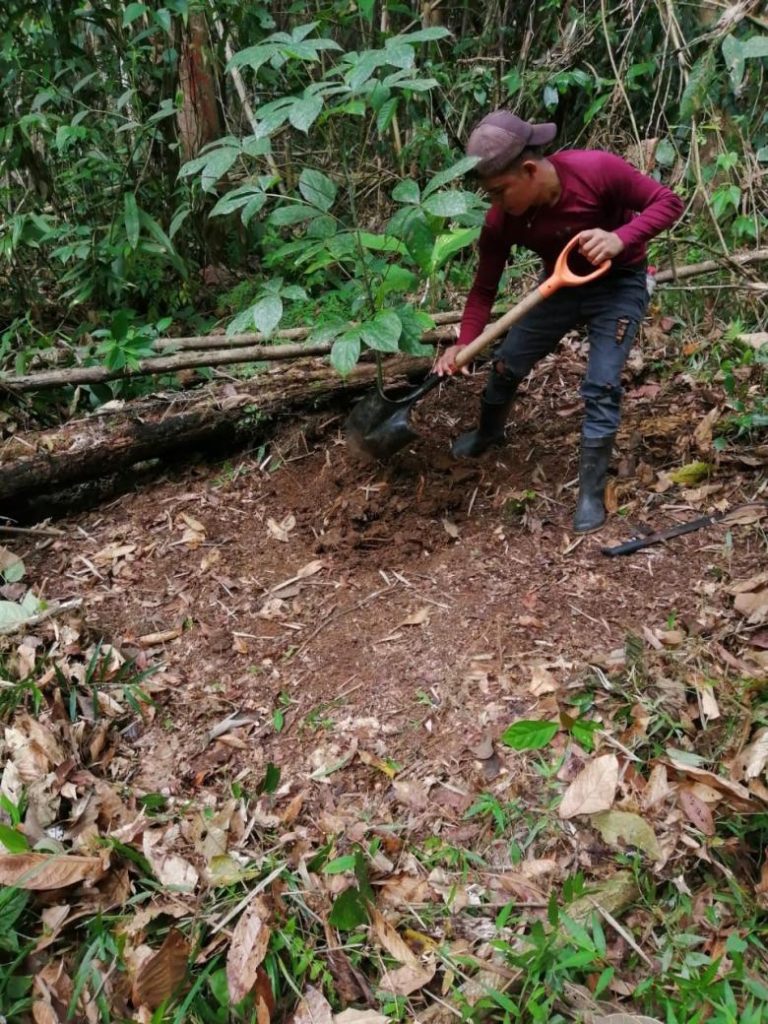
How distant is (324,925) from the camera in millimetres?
1622

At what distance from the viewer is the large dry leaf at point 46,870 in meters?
1.62

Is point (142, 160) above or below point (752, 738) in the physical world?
above

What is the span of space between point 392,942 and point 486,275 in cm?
216

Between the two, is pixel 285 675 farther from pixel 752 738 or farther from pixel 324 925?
pixel 752 738

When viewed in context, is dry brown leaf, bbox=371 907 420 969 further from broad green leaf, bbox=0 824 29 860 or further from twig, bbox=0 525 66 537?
twig, bbox=0 525 66 537

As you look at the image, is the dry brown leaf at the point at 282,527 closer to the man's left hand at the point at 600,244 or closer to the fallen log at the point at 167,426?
the fallen log at the point at 167,426

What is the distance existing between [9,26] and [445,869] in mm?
4310

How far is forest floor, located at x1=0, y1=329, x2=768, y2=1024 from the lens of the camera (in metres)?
1.57

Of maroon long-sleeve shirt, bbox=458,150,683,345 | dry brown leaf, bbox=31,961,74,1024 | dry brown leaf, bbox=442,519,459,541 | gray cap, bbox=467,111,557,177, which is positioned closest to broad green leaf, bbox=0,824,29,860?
dry brown leaf, bbox=31,961,74,1024

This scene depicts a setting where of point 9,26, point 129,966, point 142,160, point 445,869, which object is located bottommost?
point 445,869

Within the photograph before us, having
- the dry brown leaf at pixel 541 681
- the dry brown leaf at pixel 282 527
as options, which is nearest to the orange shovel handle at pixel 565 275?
the dry brown leaf at pixel 541 681

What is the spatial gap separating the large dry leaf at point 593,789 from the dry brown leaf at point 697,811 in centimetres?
16

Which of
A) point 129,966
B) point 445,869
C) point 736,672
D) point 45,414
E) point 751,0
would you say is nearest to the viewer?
point 129,966

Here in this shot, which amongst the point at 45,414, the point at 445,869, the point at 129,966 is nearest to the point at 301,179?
the point at 45,414
